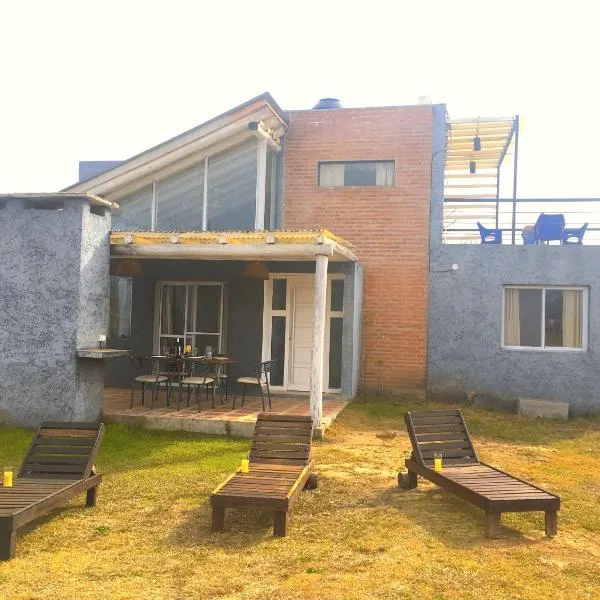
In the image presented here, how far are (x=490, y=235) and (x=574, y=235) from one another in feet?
5.55

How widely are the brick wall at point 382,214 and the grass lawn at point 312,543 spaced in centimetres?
510

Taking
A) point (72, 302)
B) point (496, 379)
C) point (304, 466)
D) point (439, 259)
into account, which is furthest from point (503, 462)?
point (72, 302)

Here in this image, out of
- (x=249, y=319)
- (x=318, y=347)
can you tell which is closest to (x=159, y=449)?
(x=318, y=347)

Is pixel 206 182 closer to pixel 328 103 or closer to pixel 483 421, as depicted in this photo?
pixel 328 103

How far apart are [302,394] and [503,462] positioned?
4941mm

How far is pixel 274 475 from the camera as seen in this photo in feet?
20.0

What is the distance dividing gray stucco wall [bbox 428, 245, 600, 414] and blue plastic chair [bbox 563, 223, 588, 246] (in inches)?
13.5

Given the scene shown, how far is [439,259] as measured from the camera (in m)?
13.0

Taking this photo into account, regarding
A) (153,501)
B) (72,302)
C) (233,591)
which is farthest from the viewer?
(72,302)

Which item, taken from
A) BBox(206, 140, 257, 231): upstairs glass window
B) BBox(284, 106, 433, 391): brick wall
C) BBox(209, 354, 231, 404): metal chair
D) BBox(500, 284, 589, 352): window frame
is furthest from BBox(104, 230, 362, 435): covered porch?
BBox(500, 284, 589, 352): window frame

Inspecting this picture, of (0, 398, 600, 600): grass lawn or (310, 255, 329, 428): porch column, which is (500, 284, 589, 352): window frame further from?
(310, 255, 329, 428): porch column

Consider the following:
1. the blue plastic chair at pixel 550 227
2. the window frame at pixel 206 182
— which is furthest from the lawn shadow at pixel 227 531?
the blue plastic chair at pixel 550 227

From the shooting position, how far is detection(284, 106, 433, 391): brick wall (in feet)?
42.9

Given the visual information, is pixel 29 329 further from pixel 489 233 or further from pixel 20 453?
pixel 489 233
